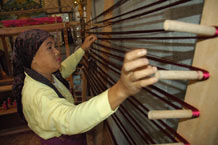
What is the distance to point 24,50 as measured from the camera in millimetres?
939

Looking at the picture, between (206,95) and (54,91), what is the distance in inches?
28.9

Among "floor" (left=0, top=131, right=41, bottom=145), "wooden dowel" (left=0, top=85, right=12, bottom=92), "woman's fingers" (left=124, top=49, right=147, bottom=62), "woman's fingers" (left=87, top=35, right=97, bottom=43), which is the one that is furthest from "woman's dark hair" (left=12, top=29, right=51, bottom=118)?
"floor" (left=0, top=131, right=41, bottom=145)

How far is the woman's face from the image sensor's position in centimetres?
96

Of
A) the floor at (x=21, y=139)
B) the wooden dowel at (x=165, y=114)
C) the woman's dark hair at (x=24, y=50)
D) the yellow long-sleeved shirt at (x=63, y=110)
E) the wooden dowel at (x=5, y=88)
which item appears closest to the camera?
the wooden dowel at (x=165, y=114)

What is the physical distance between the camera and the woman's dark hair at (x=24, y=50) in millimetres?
929

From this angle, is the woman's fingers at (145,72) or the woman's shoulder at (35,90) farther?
the woman's shoulder at (35,90)

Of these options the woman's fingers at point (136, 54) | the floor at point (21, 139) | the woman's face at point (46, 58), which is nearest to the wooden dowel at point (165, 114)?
the woman's fingers at point (136, 54)

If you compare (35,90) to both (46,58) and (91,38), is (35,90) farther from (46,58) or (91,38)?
(91,38)

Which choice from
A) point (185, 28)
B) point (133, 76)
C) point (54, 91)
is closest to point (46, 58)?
point (54, 91)

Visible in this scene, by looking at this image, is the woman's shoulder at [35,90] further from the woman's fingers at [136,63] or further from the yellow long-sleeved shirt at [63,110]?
the woman's fingers at [136,63]

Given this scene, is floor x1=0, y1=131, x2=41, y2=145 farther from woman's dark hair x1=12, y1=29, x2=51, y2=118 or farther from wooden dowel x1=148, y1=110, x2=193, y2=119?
wooden dowel x1=148, y1=110, x2=193, y2=119

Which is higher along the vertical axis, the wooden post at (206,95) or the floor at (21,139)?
the wooden post at (206,95)

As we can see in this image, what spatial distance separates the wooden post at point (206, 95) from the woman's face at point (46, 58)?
849mm

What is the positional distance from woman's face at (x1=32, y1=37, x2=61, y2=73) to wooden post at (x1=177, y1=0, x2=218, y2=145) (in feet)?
2.79
